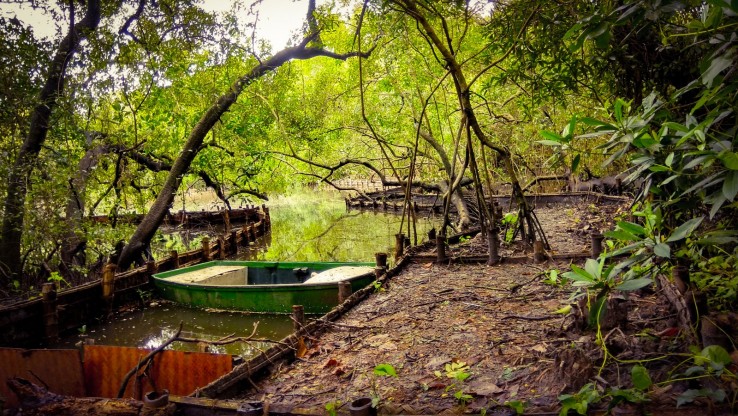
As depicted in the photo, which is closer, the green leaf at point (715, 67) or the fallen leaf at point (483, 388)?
the green leaf at point (715, 67)

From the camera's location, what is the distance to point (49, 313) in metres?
8.95

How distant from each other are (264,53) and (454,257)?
8.40 m

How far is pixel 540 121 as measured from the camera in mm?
13586

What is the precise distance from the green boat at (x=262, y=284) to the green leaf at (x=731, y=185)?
330 inches

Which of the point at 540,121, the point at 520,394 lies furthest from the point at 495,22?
the point at 540,121

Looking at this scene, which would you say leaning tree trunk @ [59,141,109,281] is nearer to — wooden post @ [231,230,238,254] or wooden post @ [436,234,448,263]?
wooden post @ [231,230,238,254]

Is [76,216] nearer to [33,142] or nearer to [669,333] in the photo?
[33,142]

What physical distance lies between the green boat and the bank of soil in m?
3.49

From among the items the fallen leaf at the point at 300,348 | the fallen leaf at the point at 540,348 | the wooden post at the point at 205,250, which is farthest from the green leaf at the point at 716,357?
the wooden post at the point at 205,250

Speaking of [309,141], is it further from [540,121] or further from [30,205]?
[30,205]

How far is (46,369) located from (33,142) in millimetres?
6430

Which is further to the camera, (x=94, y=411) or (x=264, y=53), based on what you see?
(x=264, y=53)

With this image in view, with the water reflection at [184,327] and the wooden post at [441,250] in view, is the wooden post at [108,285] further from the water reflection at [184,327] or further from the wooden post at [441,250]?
the wooden post at [441,250]

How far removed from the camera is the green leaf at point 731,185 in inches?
69.8
